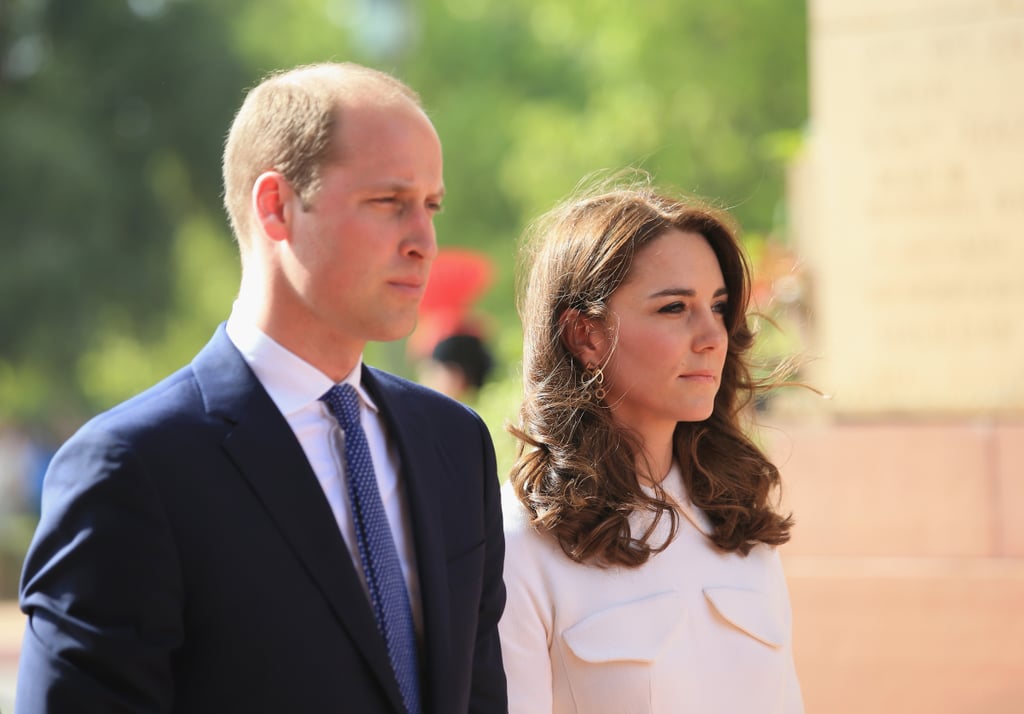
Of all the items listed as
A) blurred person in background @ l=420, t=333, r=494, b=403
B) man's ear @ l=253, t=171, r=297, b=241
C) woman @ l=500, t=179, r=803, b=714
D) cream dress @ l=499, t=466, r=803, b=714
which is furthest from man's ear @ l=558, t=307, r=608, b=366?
blurred person in background @ l=420, t=333, r=494, b=403

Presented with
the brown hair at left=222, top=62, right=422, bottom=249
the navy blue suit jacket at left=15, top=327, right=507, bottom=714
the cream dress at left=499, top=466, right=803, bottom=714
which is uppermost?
the brown hair at left=222, top=62, right=422, bottom=249

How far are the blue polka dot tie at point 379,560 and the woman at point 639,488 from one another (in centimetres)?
71

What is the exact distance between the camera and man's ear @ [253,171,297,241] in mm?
2146

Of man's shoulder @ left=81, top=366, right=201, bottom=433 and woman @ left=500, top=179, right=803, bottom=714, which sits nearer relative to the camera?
man's shoulder @ left=81, top=366, right=201, bottom=433

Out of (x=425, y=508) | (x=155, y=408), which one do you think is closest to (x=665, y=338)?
(x=425, y=508)

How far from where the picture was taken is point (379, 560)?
84.9 inches

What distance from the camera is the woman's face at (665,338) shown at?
3.10 m

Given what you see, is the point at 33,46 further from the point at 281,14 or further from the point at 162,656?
the point at 162,656

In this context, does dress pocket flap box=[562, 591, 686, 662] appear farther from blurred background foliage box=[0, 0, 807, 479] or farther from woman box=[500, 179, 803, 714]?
blurred background foliage box=[0, 0, 807, 479]

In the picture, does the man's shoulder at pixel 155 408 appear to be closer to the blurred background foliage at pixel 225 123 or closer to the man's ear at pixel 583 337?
the man's ear at pixel 583 337

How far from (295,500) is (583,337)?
1.31 metres

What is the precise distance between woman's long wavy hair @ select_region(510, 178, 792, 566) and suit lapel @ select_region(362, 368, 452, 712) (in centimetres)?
69

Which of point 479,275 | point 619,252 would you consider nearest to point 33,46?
point 479,275

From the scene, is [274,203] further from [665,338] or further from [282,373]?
[665,338]
